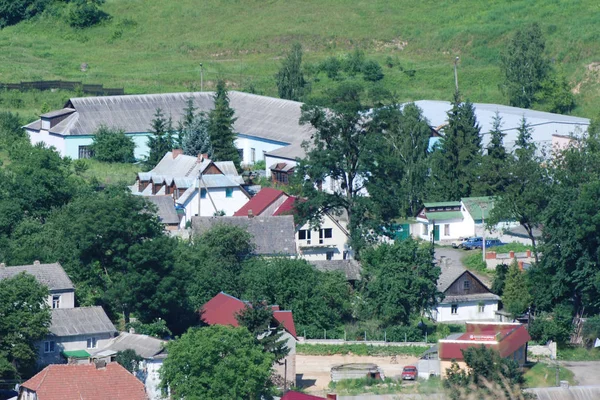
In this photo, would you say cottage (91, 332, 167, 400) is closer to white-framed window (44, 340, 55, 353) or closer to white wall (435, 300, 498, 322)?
white-framed window (44, 340, 55, 353)

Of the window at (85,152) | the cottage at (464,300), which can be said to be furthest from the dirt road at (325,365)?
the window at (85,152)

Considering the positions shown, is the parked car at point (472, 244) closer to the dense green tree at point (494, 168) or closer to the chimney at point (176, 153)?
the dense green tree at point (494, 168)

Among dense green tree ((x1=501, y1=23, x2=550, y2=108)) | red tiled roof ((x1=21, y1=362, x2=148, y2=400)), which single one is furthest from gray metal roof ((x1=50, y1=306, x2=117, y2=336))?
dense green tree ((x1=501, y1=23, x2=550, y2=108))

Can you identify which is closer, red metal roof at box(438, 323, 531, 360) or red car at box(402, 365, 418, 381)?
red metal roof at box(438, 323, 531, 360)

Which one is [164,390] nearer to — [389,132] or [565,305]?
[565,305]

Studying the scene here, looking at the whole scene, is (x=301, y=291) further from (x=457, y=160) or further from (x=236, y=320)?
(x=457, y=160)

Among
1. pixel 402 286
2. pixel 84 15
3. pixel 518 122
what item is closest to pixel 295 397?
pixel 402 286

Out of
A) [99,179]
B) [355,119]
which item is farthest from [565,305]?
[99,179]
